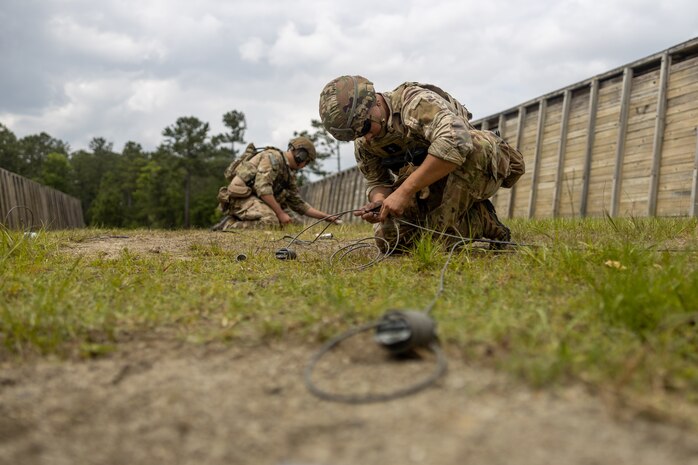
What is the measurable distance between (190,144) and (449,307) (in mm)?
37641

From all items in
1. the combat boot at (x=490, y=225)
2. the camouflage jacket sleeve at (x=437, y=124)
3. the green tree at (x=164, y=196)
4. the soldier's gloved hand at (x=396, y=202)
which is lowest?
the green tree at (x=164, y=196)

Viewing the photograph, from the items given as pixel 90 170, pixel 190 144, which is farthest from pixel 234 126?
pixel 90 170

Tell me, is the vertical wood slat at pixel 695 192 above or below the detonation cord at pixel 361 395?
above

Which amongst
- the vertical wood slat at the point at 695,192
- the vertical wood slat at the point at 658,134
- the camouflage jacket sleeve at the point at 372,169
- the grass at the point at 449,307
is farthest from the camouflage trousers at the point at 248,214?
the vertical wood slat at the point at 695,192

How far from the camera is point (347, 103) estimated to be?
10.2ft

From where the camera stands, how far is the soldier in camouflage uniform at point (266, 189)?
7.40 meters

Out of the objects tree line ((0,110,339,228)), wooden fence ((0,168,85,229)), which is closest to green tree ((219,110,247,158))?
tree line ((0,110,339,228))

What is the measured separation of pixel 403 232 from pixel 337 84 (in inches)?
A: 42.1

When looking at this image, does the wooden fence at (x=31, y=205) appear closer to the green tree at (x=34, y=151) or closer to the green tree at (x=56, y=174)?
the green tree at (x=56, y=174)

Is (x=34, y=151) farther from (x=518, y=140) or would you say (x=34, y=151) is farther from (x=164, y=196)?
(x=518, y=140)

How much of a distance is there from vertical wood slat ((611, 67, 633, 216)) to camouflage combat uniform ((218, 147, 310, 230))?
4.13 m

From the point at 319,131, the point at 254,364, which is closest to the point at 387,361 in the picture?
the point at 254,364

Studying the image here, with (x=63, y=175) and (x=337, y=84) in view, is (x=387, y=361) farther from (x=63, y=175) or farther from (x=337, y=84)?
(x=63, y=175)

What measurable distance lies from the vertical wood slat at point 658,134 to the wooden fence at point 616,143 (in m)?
0.01
